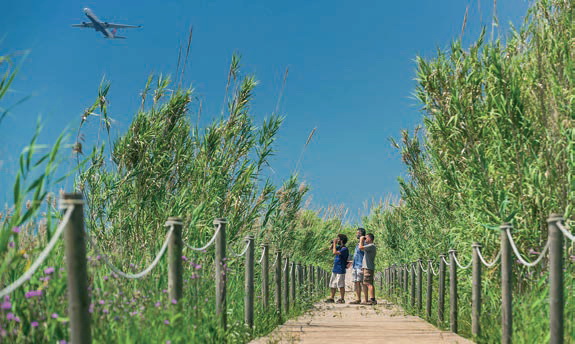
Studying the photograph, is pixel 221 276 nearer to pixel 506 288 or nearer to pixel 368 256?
pixel 506 288

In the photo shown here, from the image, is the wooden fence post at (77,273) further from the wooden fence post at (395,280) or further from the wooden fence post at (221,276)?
the wooden fence post at (395,280)

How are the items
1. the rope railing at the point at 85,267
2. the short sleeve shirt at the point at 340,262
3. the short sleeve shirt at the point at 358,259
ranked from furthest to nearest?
the short sleeve shirt at the point at 340,262 → the short sleeve shirt at the point at 358,259 → the rope railing at the point at 85,267

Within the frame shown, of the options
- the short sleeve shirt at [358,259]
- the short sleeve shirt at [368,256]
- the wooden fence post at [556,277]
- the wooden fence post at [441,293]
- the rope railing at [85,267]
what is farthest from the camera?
the short sleeve shirt at [358,259]

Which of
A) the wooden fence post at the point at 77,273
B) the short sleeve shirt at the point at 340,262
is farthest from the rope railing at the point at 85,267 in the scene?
the short sleeve shirt at the point at 340,262

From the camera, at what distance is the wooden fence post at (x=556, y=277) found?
4859 mm

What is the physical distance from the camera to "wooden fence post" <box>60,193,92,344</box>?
135 inches

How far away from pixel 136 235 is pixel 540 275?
4.68m

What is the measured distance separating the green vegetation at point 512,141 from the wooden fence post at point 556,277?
910 millimetres

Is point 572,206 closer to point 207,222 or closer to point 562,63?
point 562,63

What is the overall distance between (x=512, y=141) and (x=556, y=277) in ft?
11.0

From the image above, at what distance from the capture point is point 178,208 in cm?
862

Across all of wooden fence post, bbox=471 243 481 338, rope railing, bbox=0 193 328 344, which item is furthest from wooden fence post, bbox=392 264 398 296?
wooden fence post, bbox=471 243 481 338

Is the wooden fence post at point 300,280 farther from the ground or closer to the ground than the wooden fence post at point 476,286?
closer to the ground

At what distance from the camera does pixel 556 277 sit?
4930 millimetres
